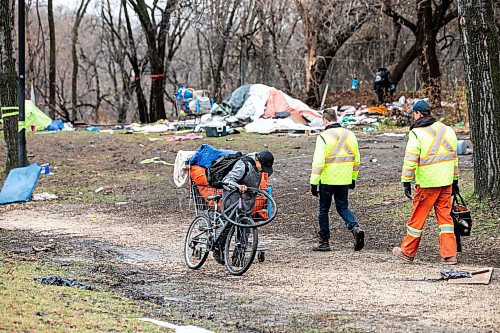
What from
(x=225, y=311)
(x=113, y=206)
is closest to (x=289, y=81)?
(x=113, y=206)

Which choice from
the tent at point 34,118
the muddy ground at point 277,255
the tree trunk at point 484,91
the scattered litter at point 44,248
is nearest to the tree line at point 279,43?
the tent at point 34,118

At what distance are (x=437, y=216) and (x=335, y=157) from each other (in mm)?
1602

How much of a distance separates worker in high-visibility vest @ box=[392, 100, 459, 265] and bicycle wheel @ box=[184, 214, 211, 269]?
7.82 ft

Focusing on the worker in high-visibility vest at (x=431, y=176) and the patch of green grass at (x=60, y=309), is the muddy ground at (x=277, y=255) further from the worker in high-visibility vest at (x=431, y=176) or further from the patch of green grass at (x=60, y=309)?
the patch of green grass at (x=60, y=309)

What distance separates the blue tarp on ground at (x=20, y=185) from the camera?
16250 mm

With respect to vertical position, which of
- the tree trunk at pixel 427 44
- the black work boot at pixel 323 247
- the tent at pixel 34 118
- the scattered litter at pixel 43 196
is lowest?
the scattered litter at pixel 43 196

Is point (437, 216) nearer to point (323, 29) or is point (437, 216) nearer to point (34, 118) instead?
point (34, 118)

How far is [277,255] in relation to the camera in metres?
10.9

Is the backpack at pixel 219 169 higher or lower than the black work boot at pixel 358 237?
higher

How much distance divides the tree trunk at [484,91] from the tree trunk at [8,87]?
10.1 meters

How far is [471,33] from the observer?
12.4 m

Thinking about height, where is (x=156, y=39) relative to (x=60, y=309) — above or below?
above

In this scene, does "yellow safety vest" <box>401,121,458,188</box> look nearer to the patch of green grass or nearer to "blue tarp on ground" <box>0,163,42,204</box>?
the patch of green grass

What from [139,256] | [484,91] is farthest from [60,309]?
[484,91]
